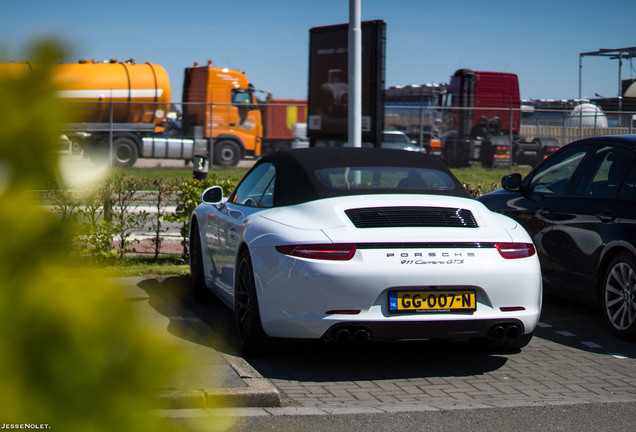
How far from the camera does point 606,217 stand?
253 inches

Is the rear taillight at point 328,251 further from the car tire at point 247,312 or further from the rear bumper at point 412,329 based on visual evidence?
the car tire at point 247,312

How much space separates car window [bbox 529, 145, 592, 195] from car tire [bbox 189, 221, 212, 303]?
3.03 meters

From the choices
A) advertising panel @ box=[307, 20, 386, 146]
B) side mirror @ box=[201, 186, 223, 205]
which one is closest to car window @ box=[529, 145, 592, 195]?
side mirror @ box=[201, 186, 223, 205]

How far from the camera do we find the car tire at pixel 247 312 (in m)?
5.31

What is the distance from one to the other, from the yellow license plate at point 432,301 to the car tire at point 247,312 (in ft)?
2.90

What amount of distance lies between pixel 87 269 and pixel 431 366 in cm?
492

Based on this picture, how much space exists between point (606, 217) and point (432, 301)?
2.11m

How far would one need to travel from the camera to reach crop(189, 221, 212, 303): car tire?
7.45 meters

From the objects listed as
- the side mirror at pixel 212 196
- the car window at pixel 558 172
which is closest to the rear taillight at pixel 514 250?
the car window at pixel 558 172

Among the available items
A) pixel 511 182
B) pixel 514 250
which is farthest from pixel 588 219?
pixel 514 250

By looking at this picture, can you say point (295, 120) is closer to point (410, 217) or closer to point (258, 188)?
point (258, 188)

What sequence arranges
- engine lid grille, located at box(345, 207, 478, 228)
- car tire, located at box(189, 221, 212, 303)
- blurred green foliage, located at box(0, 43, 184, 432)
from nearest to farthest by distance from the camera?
blurred green foliage, located at box(0, 43, 184, 432) → engine lid grille, located at box(345, 207, 478, 228) → car tire, located at box(189, 221, 212, 303)

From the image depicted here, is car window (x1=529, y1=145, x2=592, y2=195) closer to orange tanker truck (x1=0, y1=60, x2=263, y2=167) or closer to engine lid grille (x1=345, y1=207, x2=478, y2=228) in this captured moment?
engine lid grille (x1=345, y1=207, x2=478, y2=228)

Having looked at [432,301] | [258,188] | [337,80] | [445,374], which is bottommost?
[445,374]
